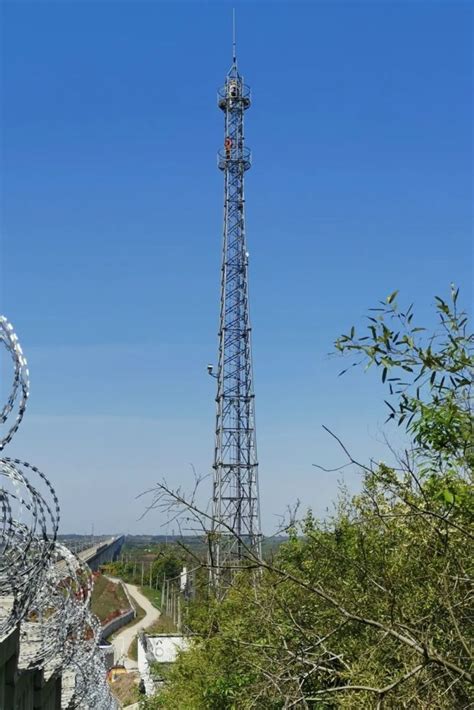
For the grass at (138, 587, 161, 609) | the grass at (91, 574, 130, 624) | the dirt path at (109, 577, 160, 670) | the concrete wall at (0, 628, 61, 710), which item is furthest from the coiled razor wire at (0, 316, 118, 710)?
the grass at (138, 587, 161, 609)

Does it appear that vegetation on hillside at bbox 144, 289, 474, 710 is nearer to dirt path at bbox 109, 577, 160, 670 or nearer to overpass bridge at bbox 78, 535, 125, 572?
overpass bridge at bbox 78, 535, 125, 572

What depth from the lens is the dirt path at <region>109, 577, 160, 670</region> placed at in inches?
1533

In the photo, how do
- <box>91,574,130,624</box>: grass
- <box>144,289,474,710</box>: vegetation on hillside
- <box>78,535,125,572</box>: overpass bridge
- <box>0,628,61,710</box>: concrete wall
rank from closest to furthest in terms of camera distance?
<box>144,289,474,710</box>: vegetation on hillside < <box>0,628,61,710</box>: concrete wall < <box>91,574,130,624</box>: grass < <box>78,535,125,572</box>: overpass bridge

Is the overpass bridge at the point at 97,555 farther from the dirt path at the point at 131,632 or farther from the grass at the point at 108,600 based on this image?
the dirt path at the point at 131,632

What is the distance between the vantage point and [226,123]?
2267cm

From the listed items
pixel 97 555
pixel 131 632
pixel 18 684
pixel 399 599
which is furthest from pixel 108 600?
pixel 399 599

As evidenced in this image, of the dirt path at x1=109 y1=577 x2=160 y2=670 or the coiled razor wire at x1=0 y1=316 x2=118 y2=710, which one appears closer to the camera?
the coiled razor wire at x1=0 y1=316 x2=118 y2=710

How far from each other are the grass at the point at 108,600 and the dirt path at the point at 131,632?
167cm

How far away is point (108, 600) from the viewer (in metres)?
59.6

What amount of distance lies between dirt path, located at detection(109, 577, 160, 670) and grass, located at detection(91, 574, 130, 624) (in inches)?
65.6

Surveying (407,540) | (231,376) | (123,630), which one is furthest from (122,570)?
(407,540)

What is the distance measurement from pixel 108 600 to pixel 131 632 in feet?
32.4

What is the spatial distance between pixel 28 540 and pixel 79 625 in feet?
11.5

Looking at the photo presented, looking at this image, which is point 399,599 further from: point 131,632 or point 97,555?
point 97,555
